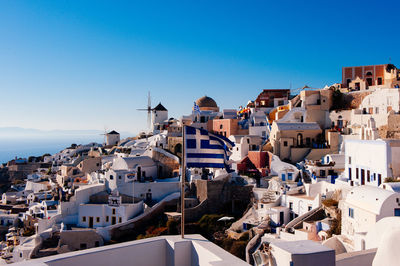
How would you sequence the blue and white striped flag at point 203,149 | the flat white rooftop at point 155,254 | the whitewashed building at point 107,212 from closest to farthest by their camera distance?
the flat white rooftop at point 155,254 < the blue and white striped flag at point 203,149 < the whitewashed building at point 107,212

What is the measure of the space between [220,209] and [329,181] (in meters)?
7.87

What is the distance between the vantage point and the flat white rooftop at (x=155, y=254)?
438 centimetres

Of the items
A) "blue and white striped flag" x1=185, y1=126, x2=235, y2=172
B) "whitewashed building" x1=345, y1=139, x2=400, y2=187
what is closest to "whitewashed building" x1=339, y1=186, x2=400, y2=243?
"whitewashed building" x1=345, y1=139, x2=400, y2=187

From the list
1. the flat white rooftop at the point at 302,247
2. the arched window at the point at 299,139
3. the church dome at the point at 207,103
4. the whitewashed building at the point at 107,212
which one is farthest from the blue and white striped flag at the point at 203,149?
Answer: the church dome at the point at 207,103

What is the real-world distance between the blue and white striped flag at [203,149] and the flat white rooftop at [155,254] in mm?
3553

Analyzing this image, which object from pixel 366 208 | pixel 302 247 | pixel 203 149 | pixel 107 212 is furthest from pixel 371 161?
pixel 107 212

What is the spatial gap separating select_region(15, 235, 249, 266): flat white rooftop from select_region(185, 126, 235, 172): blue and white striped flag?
3.55 m

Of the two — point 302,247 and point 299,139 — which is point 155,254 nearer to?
point 302,247

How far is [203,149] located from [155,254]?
4.12 meters

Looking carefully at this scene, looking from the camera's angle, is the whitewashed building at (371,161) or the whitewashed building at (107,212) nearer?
the whitewashed building at (371,161)

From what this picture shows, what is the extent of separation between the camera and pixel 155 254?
5031 millimetres

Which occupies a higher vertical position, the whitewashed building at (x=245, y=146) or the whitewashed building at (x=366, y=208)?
the whitewashed building at (x=245, y=146)

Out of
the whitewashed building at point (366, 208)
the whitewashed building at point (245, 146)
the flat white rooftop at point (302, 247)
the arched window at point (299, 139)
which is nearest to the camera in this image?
the flat white rooftop at point (302, 247)

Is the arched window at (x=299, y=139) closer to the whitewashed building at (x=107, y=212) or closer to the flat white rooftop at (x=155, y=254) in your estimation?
the whitewashed building at (x=107, y=212)
